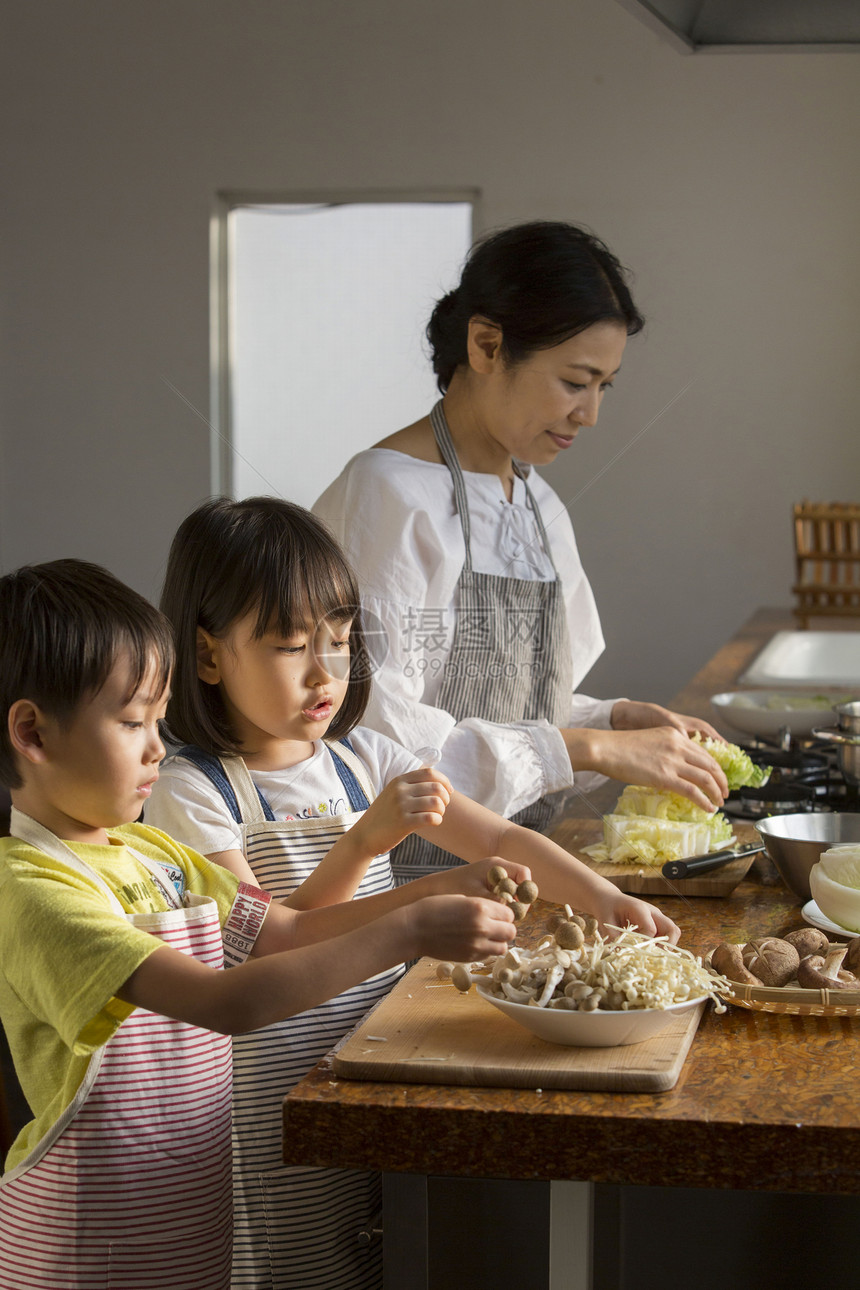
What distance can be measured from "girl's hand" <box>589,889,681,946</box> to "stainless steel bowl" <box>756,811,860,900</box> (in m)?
0.16

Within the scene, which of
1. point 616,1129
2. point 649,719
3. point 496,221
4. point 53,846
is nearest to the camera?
point 616,1129

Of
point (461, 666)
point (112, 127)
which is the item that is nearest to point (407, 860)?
point (461, 666)

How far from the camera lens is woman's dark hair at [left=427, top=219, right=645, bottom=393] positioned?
104cm

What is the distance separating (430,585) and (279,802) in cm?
33

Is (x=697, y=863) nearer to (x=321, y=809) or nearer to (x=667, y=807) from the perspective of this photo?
(x=667, y=807)

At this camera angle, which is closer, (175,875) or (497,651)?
(175,875)

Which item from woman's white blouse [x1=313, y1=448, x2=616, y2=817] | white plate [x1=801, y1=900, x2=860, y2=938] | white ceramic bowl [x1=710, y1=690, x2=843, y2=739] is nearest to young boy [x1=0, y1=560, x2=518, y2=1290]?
white plate [x1=801, y1=900, x2=860, y2=938]

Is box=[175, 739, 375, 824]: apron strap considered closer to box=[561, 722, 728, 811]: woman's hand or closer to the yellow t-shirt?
the yellow t-shirt

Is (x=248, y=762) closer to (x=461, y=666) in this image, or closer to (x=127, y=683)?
(x=127, y=683)

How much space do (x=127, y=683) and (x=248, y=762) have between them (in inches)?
9.0

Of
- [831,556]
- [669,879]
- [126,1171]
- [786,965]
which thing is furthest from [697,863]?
[831,556]

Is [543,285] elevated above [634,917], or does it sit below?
above

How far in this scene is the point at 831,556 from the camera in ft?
8.53

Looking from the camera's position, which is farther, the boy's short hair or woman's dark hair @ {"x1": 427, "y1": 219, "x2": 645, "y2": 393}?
woman's dark hair @ {"x1": 427, "y1": 219, "x2": 645, "y2": 393}
